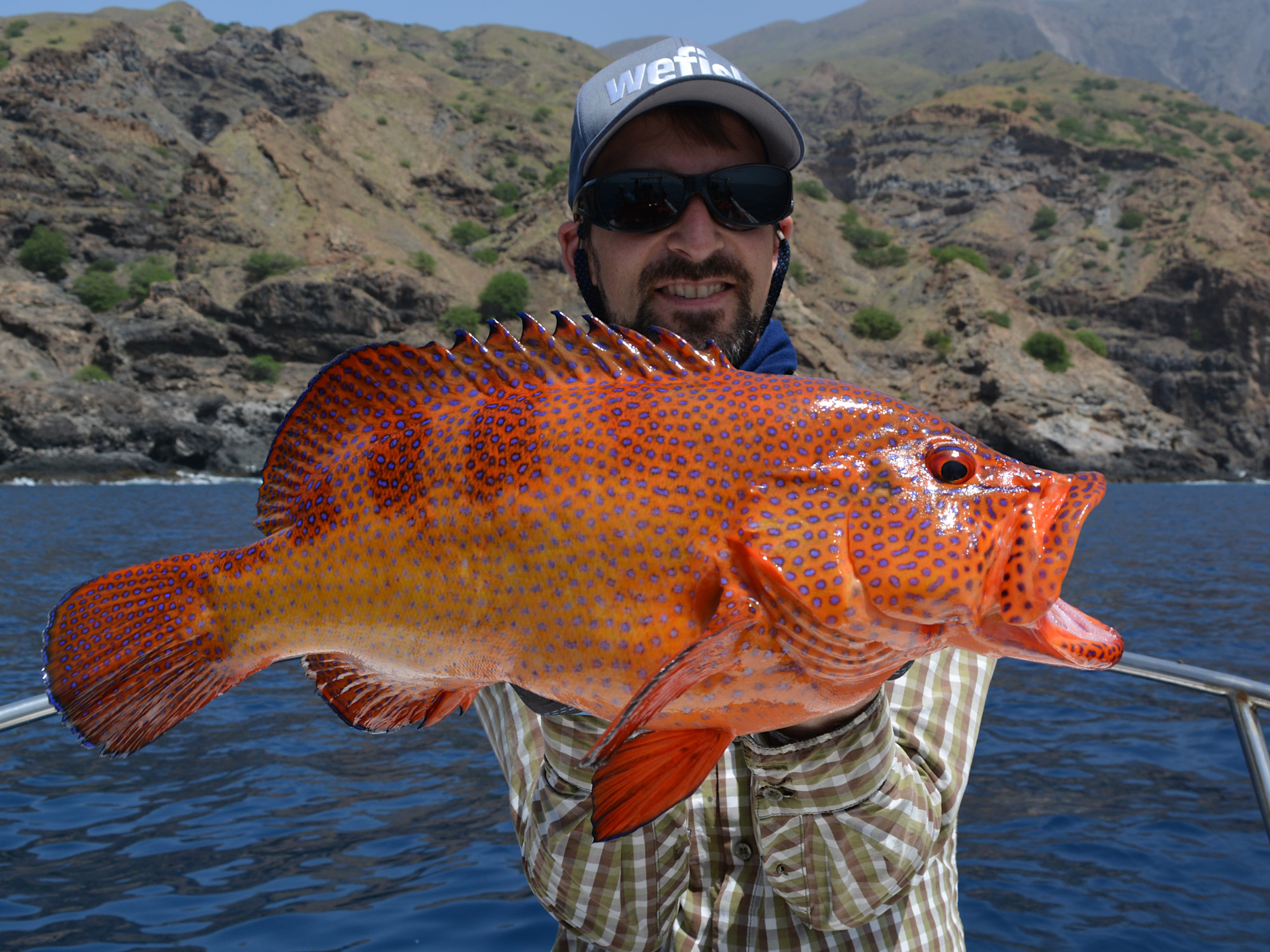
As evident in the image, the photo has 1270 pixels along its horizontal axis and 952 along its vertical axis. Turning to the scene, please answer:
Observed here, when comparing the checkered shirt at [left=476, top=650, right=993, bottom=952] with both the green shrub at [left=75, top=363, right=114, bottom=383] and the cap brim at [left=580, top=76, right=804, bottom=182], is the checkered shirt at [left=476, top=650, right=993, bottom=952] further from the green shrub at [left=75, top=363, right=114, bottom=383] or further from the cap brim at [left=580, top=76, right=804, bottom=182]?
the green shrub at [left=75, top=363, right=114, bottom=383]

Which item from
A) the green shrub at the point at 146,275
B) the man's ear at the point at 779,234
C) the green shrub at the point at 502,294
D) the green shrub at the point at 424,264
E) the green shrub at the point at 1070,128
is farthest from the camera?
the green shrub at the point at 1070,128

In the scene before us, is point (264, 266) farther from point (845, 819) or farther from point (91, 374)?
point (845, 819)

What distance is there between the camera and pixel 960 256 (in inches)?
3324

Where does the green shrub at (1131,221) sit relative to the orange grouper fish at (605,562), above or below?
above

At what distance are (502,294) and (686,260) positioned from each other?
233 ft

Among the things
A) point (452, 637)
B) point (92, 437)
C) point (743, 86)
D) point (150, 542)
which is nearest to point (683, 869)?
point (452, 637)

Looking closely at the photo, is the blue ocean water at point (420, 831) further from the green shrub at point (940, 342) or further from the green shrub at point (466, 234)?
the green shrub at point (466, 234)

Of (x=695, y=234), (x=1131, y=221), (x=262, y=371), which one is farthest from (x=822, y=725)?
(x=1131, y=221)

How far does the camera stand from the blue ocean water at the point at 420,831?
564 centimetres

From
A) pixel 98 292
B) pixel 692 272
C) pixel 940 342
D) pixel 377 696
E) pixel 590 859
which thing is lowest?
pixel 940 342

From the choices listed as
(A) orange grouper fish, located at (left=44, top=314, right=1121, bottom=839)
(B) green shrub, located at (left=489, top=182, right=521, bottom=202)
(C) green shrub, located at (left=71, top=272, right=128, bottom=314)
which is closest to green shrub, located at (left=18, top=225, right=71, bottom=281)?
(C) green shrub, located at (left=71, top=272, right=128, bottom=314)

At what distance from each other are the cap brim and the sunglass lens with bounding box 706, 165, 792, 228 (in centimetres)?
19

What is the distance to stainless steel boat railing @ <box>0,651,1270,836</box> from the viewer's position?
3148 mm

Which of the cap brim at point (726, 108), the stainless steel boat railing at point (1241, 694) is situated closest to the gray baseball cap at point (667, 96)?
the cap brim at point (726, 108)
